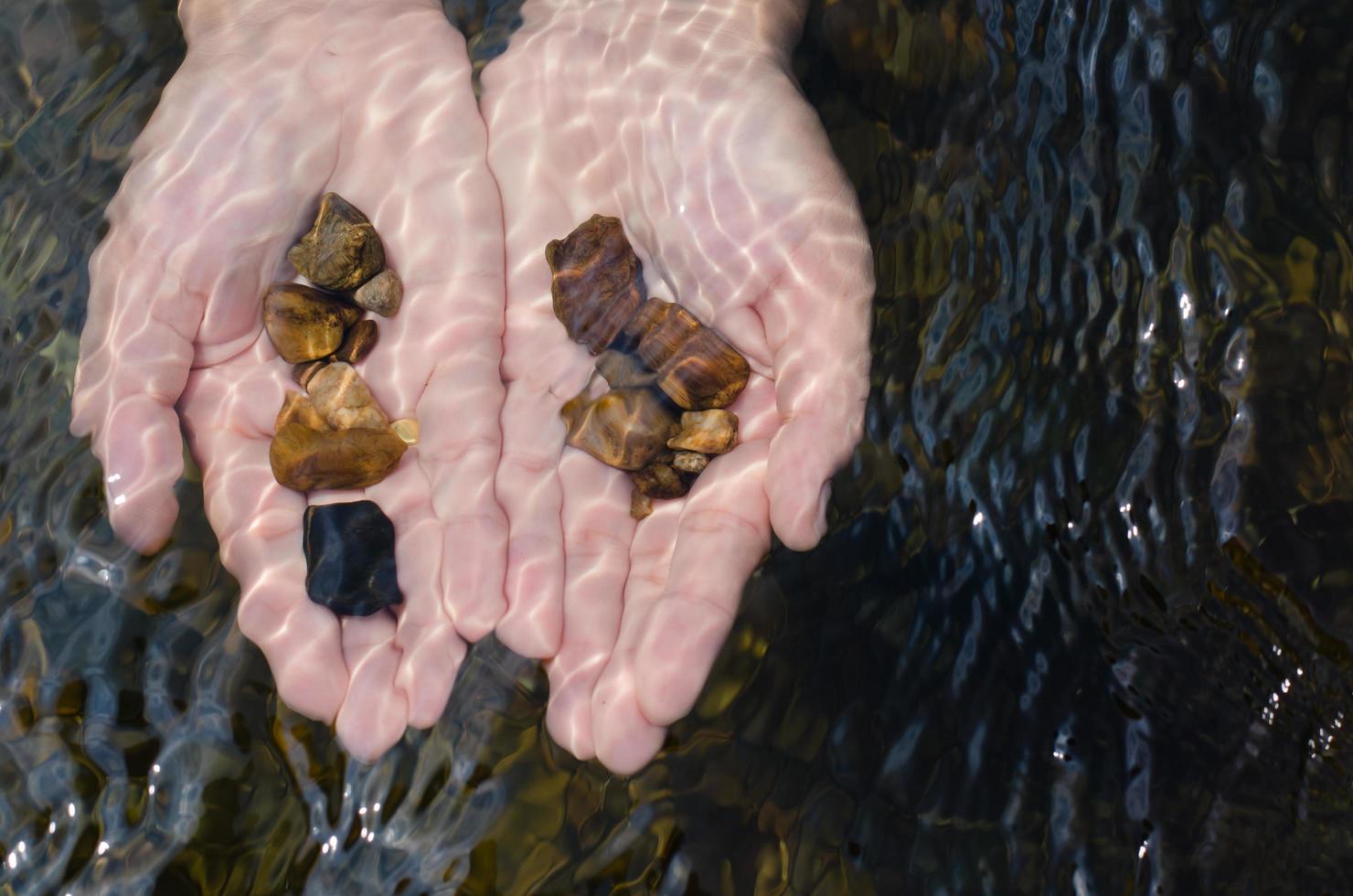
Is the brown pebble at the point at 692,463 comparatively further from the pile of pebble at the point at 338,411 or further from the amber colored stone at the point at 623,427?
the pile of pebble at the point at 338,411

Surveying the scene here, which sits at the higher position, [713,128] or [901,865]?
[713,128]

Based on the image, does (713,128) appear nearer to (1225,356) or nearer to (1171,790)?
(1225,356)

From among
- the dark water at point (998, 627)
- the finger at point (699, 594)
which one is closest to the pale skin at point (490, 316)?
the finger at point (699, 594)

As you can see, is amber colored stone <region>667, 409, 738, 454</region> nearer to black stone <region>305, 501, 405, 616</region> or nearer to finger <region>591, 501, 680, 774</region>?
finger <region>591, 501, 680, 774</region>

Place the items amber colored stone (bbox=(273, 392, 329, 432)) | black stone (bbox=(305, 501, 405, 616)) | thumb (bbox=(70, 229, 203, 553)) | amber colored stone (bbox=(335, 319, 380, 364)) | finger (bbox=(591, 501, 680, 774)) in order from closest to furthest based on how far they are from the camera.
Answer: finger (bbox=(591, 501, 680, 774))
black stone (bbox=(305, 501, 405, 616))
thumb (bbox=(70, 229, 203, 553))
amber colored stone (bbox=(273, 392, 329, 432))
amber colored stone (bbox=(335, 319, 380, 364))

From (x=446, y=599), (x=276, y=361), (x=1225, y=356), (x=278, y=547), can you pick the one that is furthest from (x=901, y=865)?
(x=276, y=361)

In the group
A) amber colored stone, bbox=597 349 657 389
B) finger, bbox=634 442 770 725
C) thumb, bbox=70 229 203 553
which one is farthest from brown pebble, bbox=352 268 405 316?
finger, bbox=634 442 770 725
